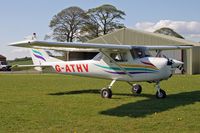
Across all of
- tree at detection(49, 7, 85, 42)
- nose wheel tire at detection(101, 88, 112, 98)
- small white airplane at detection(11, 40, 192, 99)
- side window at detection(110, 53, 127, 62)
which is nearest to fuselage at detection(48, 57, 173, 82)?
small white airplane at detection(11, 40, 192, 99)

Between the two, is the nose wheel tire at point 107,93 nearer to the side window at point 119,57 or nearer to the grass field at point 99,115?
the grass field at point 99,115

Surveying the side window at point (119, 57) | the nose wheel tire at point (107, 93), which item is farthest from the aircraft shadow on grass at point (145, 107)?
the side window at point (119, 57)

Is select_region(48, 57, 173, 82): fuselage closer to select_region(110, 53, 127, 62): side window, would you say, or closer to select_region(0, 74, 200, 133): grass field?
select_region(110, 53, 127, 62): side window

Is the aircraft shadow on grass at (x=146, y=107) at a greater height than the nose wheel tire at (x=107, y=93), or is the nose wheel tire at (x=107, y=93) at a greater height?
the nose wheel tire at (x=107, y=93)

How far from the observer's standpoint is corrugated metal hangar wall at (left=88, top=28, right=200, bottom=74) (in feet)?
124

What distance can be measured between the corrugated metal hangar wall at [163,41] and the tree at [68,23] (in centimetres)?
2581

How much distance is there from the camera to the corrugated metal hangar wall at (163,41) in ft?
124

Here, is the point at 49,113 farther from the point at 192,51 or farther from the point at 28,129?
the point at 192,51

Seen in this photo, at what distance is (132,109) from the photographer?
11312mm

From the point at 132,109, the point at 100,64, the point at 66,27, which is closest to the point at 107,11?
the point at 66,27

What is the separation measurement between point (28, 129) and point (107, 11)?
65603mm

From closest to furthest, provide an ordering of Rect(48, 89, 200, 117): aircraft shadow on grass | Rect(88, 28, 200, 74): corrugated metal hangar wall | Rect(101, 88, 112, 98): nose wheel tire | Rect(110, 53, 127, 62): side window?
Rect(48, 89, 200, 117): aircraft shadow on grass < Rect(101, 88, 112, 98): nose wheel tire < Rect(110, 53, 127, 62): side window < Rect(88, 28, 200, 74): corrugated metal hangar wall

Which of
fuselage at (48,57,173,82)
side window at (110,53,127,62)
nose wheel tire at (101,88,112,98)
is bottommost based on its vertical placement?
nose wheel tire at (101,88,112,98)

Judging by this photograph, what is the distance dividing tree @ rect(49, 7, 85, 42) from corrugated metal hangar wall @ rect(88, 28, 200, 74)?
25.8 m
